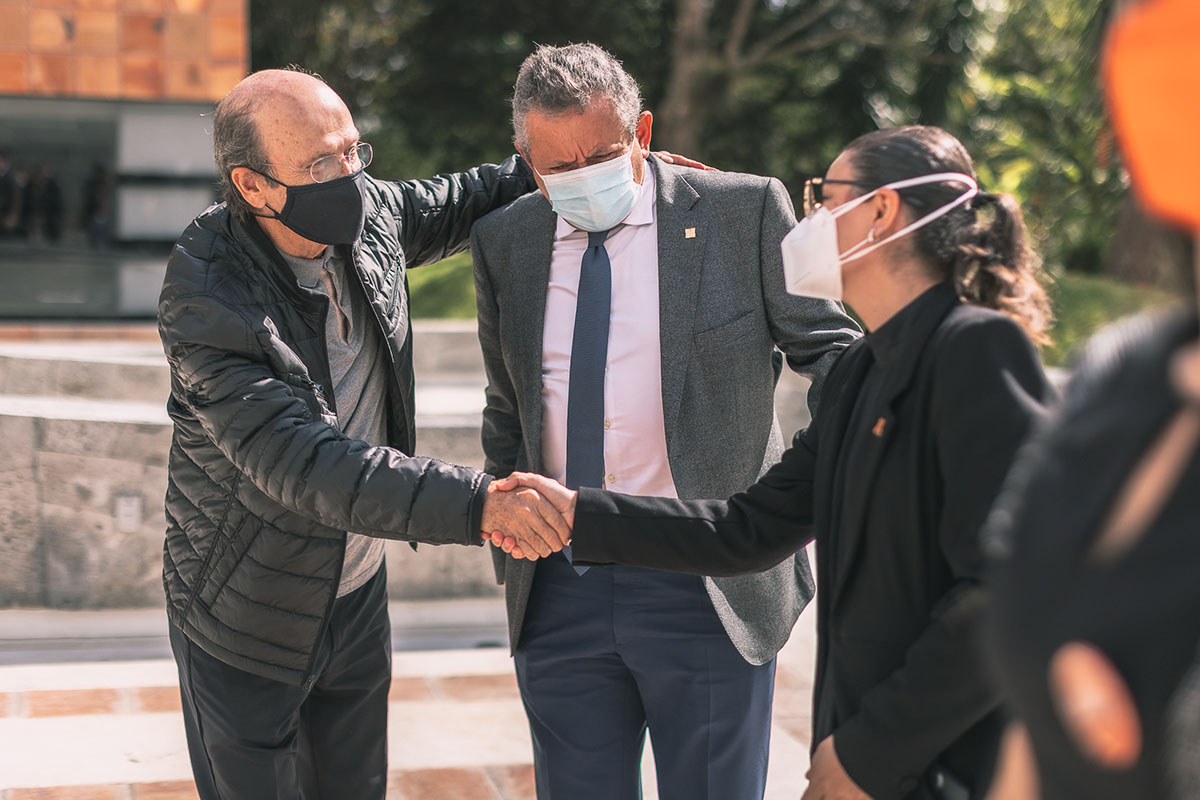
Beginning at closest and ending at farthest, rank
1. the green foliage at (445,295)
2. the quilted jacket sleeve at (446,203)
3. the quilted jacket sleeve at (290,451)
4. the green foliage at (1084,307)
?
the quilted jacket sleeve at (290,451), the quilted jacket sleeve at (446,203), the green foliage at (445,295), the green foliage at (1084,307)

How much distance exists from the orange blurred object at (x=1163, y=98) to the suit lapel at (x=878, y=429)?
37.4 inches

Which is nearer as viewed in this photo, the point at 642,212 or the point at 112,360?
the point at 642,212

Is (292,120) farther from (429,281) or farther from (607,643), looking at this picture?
(429,281)

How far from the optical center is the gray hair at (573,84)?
283cm

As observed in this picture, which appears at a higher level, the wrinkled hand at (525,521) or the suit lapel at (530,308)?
the suit lapel at (530,308)

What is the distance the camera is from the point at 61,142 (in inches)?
428

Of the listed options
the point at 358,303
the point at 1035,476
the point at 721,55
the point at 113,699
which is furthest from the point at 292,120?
the point at 721,55

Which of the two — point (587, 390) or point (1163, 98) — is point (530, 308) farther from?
point (1163, 98)

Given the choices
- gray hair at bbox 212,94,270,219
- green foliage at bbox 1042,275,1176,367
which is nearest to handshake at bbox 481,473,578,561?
gray hair at bbox 212,94,270,219

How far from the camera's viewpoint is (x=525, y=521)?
265 centimetres

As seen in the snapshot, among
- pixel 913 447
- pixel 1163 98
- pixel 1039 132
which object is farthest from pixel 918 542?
pixel 1039 132

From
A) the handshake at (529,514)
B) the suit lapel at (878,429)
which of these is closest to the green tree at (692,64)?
the handshake at (529,514)

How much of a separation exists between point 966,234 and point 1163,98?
1097 millimetres

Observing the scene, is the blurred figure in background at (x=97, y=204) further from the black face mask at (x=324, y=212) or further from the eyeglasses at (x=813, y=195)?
the eyeglasses at (x=813, y=195)
